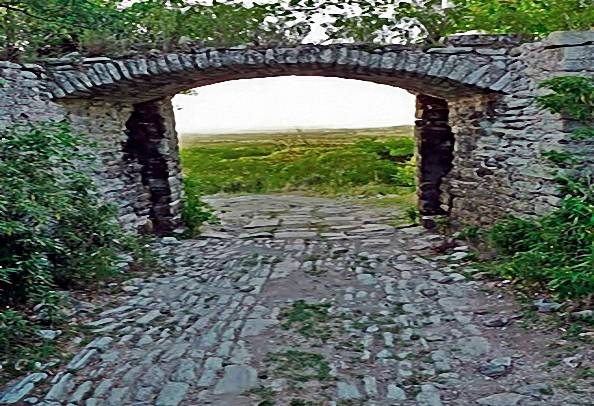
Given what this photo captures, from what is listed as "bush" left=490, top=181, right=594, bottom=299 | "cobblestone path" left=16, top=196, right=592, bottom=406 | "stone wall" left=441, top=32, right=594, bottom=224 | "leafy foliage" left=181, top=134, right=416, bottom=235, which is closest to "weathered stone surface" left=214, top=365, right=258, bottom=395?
"cobblestone path" left=16, top=196, right=592, bottom=406

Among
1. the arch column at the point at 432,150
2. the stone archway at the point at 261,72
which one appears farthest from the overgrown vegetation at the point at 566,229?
the arch column at the point at 432,150

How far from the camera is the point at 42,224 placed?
3.78m

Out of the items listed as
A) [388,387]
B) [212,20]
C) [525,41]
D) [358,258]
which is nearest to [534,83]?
[525,41]

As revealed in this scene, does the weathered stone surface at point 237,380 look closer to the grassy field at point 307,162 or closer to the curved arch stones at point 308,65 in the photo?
the curved arch stones at point 308,65

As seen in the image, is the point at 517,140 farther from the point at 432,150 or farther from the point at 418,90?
the point at 432,150


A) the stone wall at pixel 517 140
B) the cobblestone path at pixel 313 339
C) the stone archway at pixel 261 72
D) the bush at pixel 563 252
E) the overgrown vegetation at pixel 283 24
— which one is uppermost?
the overgrown vegetation at pixel 283 24

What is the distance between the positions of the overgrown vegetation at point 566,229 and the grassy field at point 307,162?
5.34 metres

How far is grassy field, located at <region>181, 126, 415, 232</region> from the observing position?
35.4ft

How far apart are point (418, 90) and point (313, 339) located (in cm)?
369

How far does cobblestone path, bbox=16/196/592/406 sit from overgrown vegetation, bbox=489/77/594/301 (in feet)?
0.91

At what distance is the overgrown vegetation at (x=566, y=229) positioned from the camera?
3621 millimetres

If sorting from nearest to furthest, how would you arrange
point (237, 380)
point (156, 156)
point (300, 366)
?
point (237, 380), point (300, 366), point (156, 156)

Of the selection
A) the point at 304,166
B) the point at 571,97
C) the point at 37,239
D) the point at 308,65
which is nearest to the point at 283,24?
the point at 308,65

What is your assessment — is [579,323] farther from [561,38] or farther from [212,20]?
[212,20]
